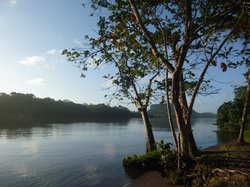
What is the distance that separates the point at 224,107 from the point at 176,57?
48.9 m

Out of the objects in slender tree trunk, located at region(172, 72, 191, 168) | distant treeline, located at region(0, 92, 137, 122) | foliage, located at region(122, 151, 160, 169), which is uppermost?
distant treeline, located at region(0, 92, 137, 122)

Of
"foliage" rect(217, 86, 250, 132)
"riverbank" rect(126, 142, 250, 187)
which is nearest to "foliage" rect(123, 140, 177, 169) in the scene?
"riverbank" rect(126, 142, 250, 187)

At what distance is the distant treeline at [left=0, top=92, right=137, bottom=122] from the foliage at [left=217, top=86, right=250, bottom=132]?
2332 inches

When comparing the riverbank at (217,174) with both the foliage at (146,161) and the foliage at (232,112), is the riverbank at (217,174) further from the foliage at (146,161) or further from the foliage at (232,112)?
the foliage at (232,112)

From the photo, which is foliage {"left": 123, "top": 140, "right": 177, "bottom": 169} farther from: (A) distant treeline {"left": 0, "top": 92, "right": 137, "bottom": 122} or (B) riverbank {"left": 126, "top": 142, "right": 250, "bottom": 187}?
(A) distant treeline {"left": 0, "top": 92, "right": 137, "bottom": 122}

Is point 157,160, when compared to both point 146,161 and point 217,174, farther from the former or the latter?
point 217,174

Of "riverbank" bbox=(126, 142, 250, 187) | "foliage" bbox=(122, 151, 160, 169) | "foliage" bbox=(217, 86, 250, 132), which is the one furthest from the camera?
"foliage" bbox=(217, 86, 250, 132)

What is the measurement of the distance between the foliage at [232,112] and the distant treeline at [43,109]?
59236 mm

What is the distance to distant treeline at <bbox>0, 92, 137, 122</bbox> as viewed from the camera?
122688mm

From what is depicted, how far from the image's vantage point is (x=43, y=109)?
5197 inches

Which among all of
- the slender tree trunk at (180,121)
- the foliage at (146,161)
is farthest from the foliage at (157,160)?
the slender tree trunk at (180,121)

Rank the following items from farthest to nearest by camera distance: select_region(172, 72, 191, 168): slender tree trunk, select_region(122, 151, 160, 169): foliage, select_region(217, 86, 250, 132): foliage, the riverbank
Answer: select_region(217, 86, 250, 132): foliage, select_region(122, 151, 160, 169): foliage, select_region(172, 72, 191, 168): slender tree trunk, the riverbank

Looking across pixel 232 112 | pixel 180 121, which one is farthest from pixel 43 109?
pixel 180 121

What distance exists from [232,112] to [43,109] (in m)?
93.1
